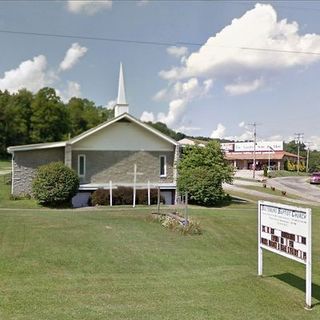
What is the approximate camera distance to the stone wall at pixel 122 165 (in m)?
27.8

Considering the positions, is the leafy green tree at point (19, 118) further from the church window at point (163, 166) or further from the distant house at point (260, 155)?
the church window at point (163, 166)

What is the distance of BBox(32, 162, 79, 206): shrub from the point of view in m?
23.5

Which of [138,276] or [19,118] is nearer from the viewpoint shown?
[138,276]

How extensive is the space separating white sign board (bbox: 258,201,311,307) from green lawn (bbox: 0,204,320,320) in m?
0.72

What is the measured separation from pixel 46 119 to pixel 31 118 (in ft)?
9.70

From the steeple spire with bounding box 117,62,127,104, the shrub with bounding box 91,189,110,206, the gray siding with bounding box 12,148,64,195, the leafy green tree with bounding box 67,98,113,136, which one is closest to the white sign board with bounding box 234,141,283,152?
the leafy green tree with bounding box 67,98,113,136

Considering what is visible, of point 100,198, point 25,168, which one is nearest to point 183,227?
point 100,198

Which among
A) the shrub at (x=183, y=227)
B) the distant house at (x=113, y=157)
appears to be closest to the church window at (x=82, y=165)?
the distant house at (x=113, y=157)

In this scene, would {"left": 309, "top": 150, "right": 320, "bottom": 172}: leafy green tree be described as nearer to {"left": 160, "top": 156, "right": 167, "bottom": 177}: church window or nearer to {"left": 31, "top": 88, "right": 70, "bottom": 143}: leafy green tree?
{"left": 31, "top": 88, "right": 70, "bottom": 143}: leafy green tree

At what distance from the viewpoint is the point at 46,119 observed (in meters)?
78.1

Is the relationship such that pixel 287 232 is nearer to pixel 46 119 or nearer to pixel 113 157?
pixel 113 157

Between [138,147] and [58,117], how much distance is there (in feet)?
178

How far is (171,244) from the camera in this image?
12.1 metres

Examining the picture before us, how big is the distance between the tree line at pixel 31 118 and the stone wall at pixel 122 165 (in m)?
49.5
